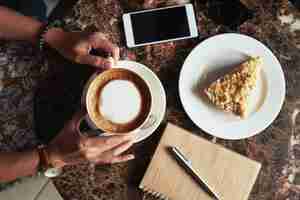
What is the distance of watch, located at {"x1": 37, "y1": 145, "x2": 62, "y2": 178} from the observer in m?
0.97

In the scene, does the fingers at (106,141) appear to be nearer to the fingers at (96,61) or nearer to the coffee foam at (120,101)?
the coffee foam at (120,101)

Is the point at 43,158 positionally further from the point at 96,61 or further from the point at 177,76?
the point at 177,76

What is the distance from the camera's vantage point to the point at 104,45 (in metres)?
0.95

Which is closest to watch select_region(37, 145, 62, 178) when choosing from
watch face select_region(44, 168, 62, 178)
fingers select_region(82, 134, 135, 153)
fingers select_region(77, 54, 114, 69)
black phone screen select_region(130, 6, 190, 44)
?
watch face select_region(44, 168, 62, 178)

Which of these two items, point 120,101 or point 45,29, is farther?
point 45,29

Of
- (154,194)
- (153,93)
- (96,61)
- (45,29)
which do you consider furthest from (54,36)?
(154,194)

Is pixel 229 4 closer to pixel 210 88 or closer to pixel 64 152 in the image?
pixel 210 88

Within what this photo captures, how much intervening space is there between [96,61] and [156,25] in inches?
6.6

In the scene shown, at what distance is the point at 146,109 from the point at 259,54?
0.93ft

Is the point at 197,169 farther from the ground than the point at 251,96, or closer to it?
closer to it

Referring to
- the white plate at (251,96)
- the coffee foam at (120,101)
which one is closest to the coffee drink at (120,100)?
the coffee foam at (120,101)

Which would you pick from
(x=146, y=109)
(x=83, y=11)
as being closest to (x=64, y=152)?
(x=146, y=109)

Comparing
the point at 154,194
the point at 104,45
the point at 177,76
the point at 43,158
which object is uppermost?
the point at 104,45

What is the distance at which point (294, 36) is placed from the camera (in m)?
0.98
